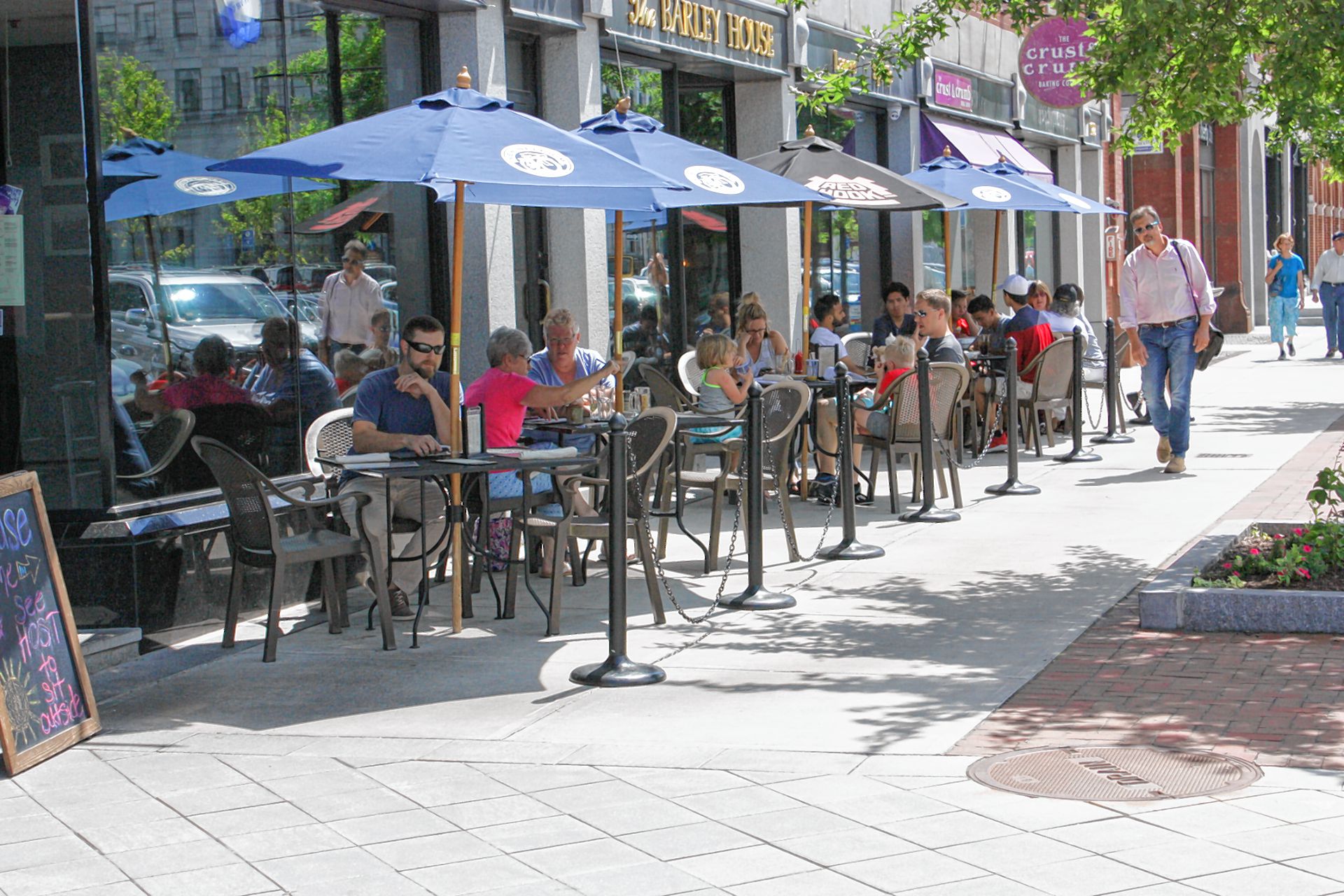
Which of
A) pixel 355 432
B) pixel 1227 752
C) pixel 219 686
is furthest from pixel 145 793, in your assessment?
pixel 1227 752

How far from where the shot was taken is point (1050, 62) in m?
18.6

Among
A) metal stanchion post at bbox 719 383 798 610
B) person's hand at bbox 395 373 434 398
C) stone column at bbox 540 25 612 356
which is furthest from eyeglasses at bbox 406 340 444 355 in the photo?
stone column at bbox 540 25 612 356

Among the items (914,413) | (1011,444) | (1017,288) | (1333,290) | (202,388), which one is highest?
(1333,290)

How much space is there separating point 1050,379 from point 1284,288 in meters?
14.0

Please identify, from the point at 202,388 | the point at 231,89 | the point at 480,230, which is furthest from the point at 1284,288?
the point at 202,388

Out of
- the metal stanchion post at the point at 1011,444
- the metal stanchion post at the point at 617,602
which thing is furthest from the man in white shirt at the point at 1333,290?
the metal stanchion post at the point at 617,602

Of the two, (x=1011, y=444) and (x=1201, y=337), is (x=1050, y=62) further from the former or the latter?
(x=1011, y=444)

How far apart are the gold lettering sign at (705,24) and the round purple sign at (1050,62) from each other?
4009 mm

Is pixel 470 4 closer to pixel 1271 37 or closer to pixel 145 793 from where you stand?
pixel 1271 37

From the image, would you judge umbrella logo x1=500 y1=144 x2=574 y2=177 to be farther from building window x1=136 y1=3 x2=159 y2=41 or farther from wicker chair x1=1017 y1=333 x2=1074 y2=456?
wicker chair x1=1017 y1=333 x2=1074 y2=456

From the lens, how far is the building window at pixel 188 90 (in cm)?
856

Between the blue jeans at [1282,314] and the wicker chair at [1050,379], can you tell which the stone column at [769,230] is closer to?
the wicker chair at [1050,379]

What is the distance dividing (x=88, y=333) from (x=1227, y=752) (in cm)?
519

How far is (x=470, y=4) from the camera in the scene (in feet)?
37.2
